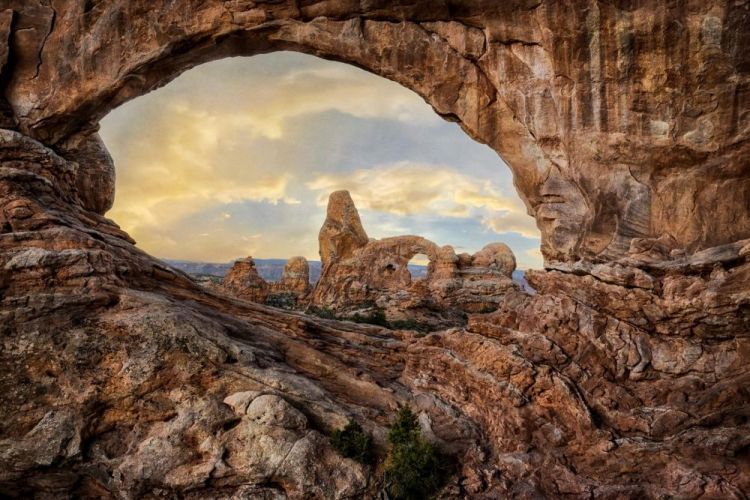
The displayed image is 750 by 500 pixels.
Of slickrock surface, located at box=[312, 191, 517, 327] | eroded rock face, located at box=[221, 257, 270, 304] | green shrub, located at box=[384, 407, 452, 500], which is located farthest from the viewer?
eroded rock face, located at box=[221, 257, 270, 304]

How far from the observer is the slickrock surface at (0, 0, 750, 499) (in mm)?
12094

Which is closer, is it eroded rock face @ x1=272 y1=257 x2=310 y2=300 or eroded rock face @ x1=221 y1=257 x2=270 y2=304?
eroded rock face @ x1=221 y1=257 x2=270 y2=304

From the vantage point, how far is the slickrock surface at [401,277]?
45.2m

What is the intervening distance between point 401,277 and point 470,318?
3354cm

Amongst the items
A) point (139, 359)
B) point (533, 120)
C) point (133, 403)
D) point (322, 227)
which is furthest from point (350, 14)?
point (322, 227)

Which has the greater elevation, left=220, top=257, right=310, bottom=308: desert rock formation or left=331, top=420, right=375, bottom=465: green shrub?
left=220, top=257, right=310, bottom=308: desert rock formation

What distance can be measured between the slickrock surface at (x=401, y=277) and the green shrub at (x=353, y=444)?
29.2 meters

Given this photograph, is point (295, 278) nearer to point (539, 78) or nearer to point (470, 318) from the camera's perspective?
point (470, 318)

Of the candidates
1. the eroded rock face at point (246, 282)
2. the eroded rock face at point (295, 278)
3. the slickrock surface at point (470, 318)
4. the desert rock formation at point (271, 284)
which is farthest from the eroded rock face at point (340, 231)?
the slickrock surface at point (470, 318)

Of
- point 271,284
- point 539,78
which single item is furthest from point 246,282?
point 539,78

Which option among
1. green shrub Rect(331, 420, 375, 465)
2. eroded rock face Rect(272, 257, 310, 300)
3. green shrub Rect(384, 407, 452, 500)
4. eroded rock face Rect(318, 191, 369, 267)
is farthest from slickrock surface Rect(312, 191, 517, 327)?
green shrub Rect(331, 420, 375, 465)

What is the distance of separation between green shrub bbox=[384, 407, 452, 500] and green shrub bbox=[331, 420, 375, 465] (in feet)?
1.99

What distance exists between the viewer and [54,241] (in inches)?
548

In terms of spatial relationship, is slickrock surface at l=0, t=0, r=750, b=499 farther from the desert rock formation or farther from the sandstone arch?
the desert rock formation
